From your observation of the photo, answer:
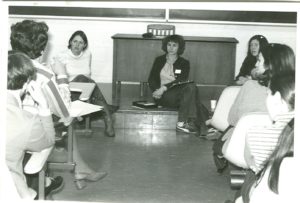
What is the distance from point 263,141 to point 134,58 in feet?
11.3

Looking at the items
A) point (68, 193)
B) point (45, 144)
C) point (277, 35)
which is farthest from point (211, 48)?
point (45, 144)

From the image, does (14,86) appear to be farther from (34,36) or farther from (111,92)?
(111,92)

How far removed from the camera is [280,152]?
79.0 inches

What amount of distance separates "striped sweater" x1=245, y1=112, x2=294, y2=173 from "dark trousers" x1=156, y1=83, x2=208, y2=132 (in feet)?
7.95

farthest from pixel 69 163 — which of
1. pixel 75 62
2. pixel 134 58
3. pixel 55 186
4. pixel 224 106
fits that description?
pixel 134 58

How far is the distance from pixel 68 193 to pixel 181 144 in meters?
1.40

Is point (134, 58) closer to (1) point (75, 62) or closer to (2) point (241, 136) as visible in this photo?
(1) point (75, 62)

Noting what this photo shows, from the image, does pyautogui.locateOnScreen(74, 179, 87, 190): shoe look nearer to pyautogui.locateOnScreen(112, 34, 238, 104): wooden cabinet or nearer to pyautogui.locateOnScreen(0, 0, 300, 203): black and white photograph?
pyautogui.locateOnScreen(0, 0, 300, 203): black and white photograph

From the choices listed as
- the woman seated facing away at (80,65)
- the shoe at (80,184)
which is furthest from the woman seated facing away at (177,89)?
the shoe at (80,184)

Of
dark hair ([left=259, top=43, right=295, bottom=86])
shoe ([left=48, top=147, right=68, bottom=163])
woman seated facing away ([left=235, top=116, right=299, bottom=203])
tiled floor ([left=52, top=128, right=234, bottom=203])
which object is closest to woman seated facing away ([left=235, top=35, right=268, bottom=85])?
tiled floor ([left=52, top=128, right=234, bottom=203])

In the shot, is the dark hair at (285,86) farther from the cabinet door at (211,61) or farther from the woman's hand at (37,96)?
the cabinet door at (211,61)

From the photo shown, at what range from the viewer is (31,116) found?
2275mm

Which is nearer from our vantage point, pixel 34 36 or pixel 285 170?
pixel 285 170

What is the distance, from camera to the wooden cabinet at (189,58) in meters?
5.48
